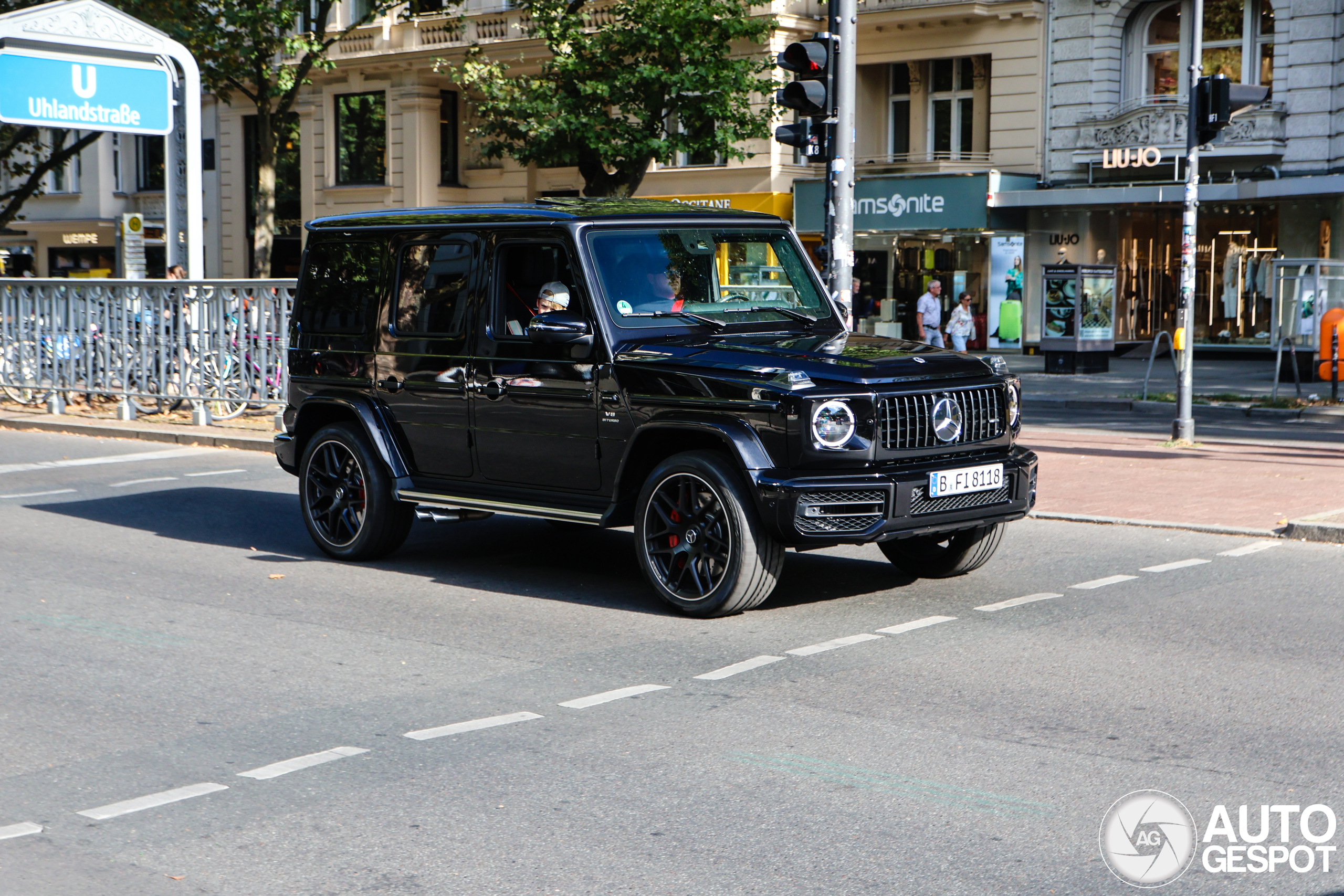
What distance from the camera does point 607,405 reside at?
755 centimetres

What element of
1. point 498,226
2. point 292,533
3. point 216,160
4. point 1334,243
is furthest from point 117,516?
point 216,160

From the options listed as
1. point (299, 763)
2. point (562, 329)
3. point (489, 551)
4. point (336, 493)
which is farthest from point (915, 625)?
point (336, 493)

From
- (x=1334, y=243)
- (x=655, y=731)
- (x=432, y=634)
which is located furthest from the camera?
(x=1334, y=243)

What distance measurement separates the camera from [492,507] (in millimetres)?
8211

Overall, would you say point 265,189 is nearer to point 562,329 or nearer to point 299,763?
point 562,329

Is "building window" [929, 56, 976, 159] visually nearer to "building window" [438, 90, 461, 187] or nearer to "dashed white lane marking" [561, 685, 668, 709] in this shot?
"building window" [438, 90, 461, 187]

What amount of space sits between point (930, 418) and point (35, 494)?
8.06 meters

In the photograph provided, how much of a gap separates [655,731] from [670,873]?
1.35 metres

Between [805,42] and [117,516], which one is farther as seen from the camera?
[805,42]

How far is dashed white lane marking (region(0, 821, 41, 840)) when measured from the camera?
4379 mm

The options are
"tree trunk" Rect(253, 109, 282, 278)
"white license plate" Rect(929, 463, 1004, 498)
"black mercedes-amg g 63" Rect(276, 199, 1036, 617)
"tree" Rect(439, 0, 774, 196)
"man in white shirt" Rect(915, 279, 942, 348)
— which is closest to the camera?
"black mercedes-amg g 63" Rect(276, 199, 1036, 617)

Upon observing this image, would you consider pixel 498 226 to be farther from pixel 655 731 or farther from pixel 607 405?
pixel 655 731

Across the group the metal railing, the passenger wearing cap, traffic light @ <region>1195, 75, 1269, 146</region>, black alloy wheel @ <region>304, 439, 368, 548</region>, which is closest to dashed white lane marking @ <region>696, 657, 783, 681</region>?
the passenger wearing cap

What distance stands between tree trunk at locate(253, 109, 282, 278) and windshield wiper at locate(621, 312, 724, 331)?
25653mm
